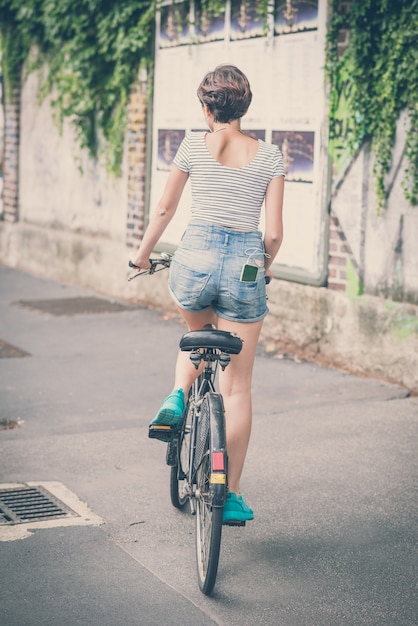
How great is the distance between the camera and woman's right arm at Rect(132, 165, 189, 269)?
4.46 m

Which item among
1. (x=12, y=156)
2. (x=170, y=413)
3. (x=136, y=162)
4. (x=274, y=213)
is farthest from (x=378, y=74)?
(x=12, y=156)

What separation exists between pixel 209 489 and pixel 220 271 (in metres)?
0.90

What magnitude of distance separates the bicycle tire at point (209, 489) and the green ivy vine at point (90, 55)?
7107 millimetres

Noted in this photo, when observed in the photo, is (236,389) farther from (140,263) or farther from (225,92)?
(225,92)

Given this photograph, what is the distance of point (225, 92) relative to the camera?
436 centimetres

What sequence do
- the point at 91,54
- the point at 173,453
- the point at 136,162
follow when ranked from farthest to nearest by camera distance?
the point at 91,54, the point at 136,162, the point at 173,453

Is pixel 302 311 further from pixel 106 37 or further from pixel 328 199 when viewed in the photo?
pixel 106 37

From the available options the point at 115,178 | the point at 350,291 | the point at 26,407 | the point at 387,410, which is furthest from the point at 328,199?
the point at 115,178

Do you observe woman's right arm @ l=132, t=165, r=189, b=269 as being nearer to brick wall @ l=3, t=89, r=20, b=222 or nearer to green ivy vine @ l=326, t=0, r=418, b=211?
green ivy vine @ l=326, t=0, r=418, b=211

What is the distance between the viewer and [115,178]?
38.3 feet

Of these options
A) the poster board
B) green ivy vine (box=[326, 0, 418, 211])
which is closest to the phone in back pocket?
green ivy vine (box=[326, 0, 418, 211])

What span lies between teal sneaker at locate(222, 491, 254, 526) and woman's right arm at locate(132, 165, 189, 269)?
109cm

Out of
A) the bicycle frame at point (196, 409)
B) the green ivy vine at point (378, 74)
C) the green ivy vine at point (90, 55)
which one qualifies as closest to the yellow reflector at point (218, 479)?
the bicycle frame at point (196, 409)

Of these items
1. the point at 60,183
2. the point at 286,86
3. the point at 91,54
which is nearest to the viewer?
the point at 286,86
